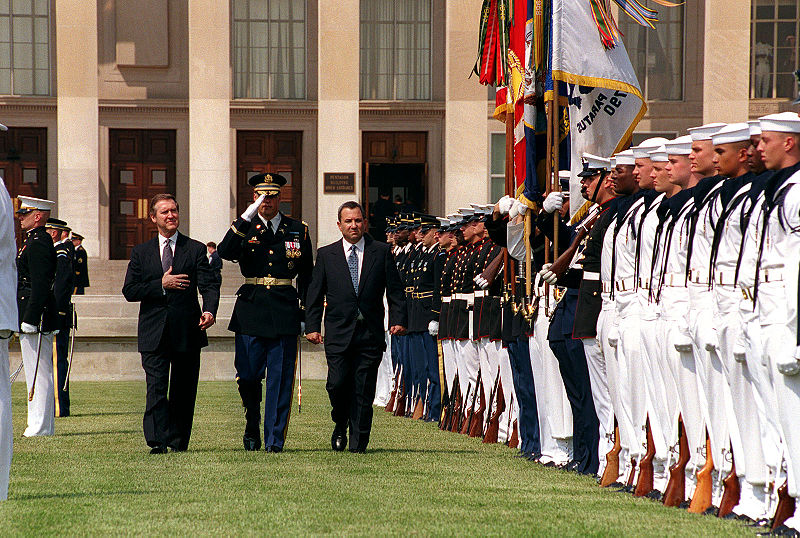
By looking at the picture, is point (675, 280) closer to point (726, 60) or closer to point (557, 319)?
point (557, 319)

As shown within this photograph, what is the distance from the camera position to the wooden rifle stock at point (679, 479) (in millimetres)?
8398

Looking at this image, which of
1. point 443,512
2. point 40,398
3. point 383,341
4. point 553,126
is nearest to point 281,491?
point 443,512

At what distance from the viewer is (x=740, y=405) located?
25.6 feet

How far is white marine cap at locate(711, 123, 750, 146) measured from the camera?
7926mm

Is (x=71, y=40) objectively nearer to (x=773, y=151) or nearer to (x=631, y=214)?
(x=631, y=214)

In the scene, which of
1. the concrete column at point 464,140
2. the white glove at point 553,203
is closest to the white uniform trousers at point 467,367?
the white glove at point 553,203

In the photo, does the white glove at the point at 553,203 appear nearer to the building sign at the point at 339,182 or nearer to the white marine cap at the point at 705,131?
the white marine cap at the point at 705,131

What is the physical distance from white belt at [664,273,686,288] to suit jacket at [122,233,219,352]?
474 cm

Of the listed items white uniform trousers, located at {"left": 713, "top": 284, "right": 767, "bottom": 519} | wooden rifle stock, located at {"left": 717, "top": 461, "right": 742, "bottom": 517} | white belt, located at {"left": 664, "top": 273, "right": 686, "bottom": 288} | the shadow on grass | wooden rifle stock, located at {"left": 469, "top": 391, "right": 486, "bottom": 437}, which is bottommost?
wooden rifle stock, located at {"left": 469, "top": 391, "right": 486, "bottom": 437}

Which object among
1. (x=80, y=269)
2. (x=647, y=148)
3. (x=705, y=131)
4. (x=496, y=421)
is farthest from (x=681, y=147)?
(x=80, y=269)

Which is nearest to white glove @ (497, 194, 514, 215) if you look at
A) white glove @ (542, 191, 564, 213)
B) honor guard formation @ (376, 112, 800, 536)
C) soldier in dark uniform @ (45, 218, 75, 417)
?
honor guard formation @ (376, 112, 800, 536)

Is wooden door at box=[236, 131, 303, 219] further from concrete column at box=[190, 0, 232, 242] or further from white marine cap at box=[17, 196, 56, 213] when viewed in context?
white marine cap at box=[17, 196, 56, 213]

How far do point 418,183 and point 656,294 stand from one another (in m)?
25.0

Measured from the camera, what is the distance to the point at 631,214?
30.5 feet
